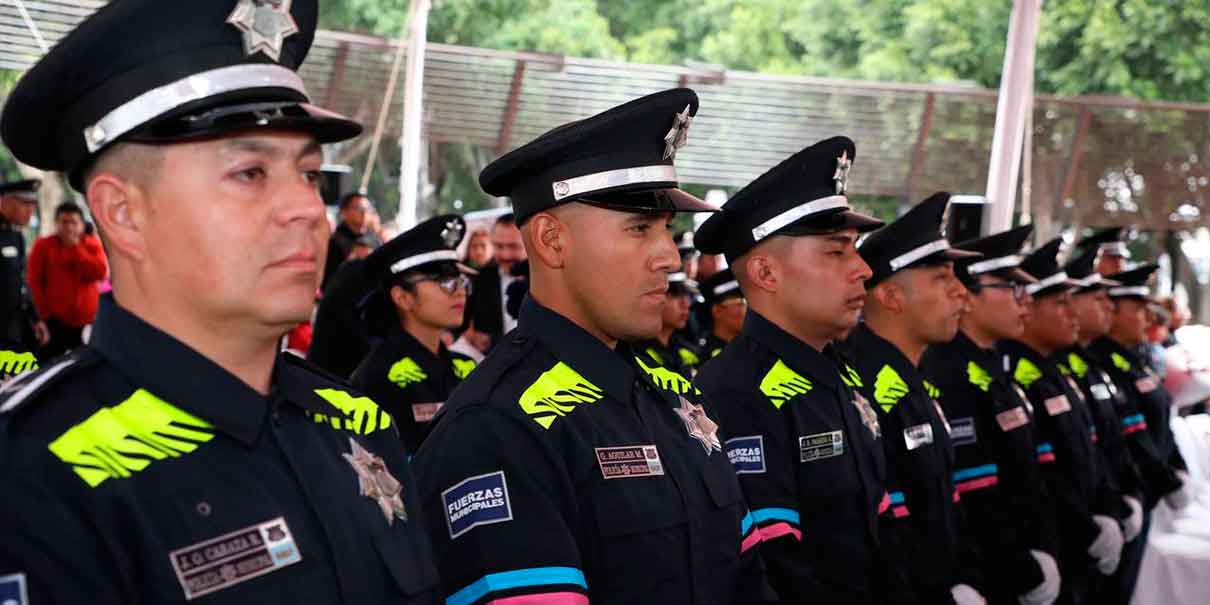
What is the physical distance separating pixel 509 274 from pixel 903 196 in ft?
19.9

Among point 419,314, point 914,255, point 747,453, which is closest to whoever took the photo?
point 747,453

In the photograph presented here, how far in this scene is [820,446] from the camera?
3178 mm

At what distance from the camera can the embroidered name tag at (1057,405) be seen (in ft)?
17.9

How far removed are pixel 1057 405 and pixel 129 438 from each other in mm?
4666

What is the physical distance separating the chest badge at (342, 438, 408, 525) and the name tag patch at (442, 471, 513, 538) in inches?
14.5

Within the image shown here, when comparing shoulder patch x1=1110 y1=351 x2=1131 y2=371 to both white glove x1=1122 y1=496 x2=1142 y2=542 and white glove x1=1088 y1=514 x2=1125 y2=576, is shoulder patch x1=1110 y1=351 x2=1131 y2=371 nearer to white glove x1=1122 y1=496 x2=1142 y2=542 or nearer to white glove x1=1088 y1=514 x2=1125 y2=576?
white glove x1=1122 y1=496 x2=1142 y2=542

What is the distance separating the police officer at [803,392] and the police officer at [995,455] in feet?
3.61

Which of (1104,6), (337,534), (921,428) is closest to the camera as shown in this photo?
(337,534)

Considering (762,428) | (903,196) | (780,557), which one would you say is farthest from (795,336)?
(903,196)

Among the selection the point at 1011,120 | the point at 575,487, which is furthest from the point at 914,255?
the point at 1011,120

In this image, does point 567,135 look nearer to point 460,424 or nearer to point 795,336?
point 460,424

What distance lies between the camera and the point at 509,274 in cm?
816

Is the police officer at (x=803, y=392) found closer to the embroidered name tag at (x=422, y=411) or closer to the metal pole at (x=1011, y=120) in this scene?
the embroidered name tag at (x=422, y=411)

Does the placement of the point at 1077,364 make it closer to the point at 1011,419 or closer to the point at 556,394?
the point at 1011,419
